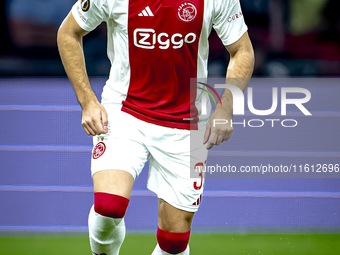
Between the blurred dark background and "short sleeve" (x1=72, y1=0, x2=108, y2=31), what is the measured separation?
1.69 meters

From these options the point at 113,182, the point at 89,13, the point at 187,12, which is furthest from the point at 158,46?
the point at 113,182

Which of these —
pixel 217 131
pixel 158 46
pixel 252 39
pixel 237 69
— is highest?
pixel 158 46

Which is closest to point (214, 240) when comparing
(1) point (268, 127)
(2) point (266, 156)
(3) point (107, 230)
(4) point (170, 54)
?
(2) point (266, 156)

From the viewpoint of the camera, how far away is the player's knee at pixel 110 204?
4.66ft

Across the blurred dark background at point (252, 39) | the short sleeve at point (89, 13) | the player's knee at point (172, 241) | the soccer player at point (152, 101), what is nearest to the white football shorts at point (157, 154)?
the soccer player at point (152, 101)

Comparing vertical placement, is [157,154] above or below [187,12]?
below

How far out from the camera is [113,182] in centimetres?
145

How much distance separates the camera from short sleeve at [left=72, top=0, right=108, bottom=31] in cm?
149

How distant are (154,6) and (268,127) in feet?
5.04

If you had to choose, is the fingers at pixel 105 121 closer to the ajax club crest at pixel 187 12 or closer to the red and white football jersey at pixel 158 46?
the red and white football jersey at pixel 158 46

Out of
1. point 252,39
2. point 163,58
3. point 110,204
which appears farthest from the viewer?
point 252,39

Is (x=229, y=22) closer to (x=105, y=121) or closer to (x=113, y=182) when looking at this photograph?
(x=105, y=121)

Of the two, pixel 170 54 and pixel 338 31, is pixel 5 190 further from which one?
pixel 338 31

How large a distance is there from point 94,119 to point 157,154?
0.94ft
